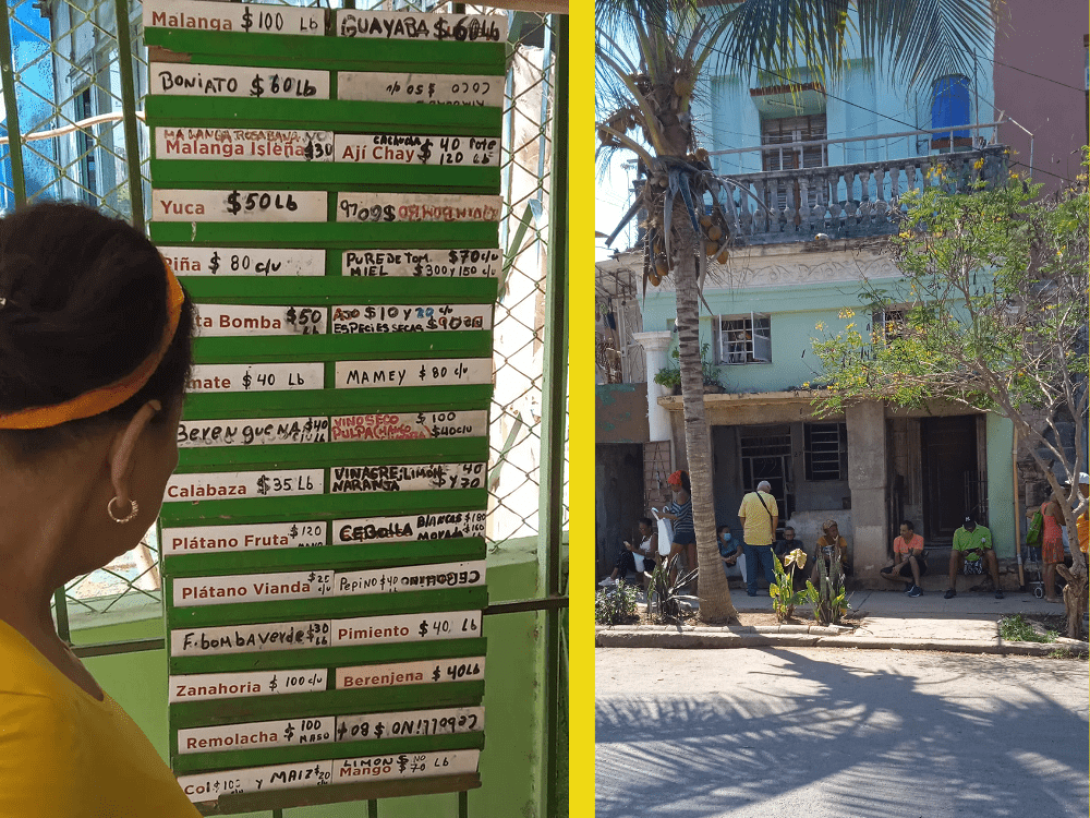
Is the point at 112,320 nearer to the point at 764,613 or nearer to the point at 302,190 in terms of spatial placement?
the point at 302,190

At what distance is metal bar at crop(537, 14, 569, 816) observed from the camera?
166 cm

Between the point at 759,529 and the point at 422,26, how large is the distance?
6.79ft

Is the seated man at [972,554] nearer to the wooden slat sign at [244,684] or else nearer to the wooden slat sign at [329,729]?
the wooden slat sign at [329,729]

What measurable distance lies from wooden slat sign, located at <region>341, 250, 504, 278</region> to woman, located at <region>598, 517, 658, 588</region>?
1.94 m

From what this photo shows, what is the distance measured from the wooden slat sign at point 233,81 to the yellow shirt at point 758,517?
6.82ft

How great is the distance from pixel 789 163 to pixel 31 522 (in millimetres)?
2771

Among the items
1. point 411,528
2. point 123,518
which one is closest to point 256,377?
point 411,528

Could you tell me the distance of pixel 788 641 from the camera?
323 cm

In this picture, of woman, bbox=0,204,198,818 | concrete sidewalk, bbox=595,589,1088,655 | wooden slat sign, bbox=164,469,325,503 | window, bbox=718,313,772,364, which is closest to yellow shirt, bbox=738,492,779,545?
concrete sidewalk, bbox=595,589,1088,655

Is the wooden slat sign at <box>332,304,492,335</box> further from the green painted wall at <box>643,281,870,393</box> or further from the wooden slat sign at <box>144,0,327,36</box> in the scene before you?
the green painted wall at <box>643,281,870,393</box>

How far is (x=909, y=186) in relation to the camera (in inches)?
112

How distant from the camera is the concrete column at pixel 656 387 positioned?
10.4 feet

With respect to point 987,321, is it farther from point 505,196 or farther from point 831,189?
point 505,196

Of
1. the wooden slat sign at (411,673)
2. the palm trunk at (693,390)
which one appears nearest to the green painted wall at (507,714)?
the wooden slat sign at (411,673)
